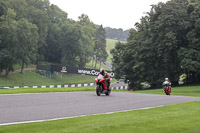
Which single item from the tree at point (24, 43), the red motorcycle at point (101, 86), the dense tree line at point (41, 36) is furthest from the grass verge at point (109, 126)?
the tree at point (24, 43)

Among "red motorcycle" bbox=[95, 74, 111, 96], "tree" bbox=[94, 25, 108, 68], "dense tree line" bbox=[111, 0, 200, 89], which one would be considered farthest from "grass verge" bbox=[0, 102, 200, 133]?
"tree" bbox=[94, 25, 108, 68]

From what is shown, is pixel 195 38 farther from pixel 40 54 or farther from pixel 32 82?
pixel 40 54

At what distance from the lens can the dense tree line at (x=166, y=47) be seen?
46625 mm

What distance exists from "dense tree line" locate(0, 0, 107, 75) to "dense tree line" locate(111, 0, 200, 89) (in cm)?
2220

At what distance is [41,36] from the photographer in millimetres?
82188

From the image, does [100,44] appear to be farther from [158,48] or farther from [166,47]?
[166,47]

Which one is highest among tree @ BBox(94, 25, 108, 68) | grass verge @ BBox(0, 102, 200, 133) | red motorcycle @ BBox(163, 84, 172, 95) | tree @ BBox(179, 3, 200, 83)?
tree @ BBox(94, 25, 108, 68)

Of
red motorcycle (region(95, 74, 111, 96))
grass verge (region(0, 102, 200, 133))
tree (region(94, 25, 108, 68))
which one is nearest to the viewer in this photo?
grass verge (region(0, 102, 200, 133))

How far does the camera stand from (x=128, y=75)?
55.2 m

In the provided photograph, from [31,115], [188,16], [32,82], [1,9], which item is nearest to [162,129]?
[31,115]

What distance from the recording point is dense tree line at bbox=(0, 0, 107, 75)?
219 feet

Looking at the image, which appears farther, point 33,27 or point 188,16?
point 33,27

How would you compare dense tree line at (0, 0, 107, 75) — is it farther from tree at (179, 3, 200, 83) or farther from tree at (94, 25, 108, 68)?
tree at (179, 3, 200, 83)

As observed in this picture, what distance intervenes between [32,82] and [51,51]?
3228 centimetres
